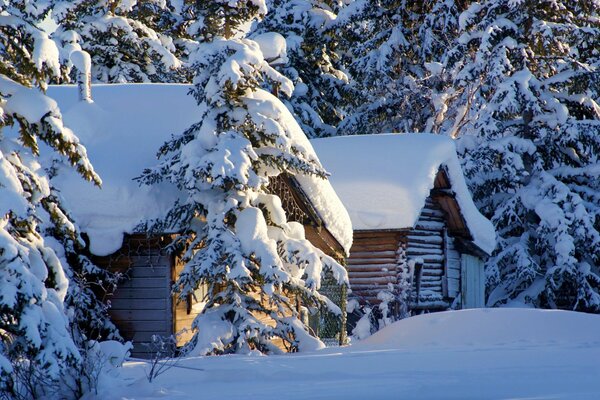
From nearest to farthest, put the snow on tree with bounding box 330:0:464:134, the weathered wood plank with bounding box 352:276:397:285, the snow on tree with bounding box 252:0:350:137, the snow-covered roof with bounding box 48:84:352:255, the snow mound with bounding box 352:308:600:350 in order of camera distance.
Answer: the snow mound with bounding box 352:308:600:350, the snow-covered roof with bounding box 48:84:352:255, the weathered wood plank with bounding box 352:276:397:285, the snow on tree with bounding box 330:0:464:134, the snow on tree with bounding box 252:0:350:137

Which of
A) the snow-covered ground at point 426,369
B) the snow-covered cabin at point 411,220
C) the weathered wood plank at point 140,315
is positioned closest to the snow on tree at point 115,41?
the snow-covered cabin at point 411,220

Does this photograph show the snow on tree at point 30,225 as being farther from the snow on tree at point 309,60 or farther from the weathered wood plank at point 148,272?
the snow on tree at point 309,60

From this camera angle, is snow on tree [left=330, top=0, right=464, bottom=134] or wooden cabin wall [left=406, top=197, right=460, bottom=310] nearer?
wooden cabin wall [left=406, top=197, right=460, bottom=310]

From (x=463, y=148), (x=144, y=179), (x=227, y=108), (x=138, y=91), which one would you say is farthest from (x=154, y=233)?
(x=463, y=148)

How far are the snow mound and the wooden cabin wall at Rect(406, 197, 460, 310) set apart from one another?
8.99 meters

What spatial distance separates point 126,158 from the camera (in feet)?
55.4

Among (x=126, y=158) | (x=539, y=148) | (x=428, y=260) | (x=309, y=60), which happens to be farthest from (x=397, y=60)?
(x=126, y=158)

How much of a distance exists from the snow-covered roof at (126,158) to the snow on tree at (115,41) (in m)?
10.8

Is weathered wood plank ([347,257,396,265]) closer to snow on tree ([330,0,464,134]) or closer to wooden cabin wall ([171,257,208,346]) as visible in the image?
wooden cabin wall ([171,257,208,346])

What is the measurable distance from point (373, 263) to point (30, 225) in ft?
51.0

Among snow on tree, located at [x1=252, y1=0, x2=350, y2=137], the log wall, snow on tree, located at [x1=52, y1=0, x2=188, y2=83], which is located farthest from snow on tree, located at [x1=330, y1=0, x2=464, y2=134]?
the log wall

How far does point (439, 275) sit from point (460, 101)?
1039 centimetres

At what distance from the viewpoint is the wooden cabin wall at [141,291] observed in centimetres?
1599

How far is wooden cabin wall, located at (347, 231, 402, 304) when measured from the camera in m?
23.9
